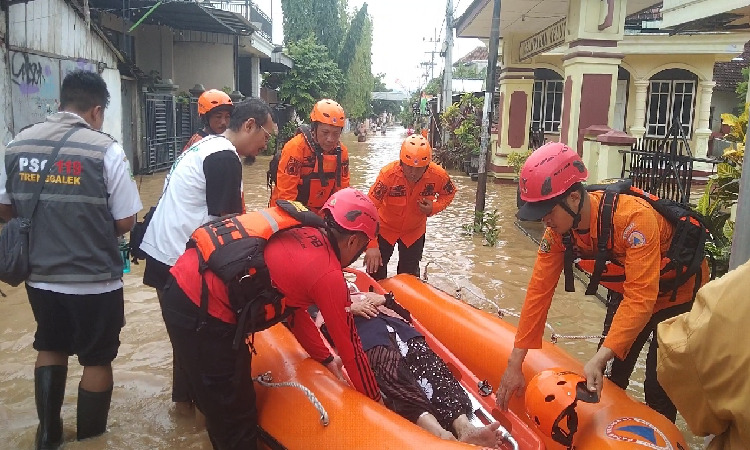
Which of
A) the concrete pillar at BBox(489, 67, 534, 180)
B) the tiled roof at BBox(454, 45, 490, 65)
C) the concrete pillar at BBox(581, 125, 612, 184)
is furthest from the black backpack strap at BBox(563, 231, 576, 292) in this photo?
the tiled roof at BBox(454, 45, 490, 65)

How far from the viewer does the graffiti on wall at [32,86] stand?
7.73m

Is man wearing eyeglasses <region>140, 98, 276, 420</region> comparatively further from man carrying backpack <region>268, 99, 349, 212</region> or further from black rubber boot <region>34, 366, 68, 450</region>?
man carrying backpack <region>268, 99, 349, 212</region>

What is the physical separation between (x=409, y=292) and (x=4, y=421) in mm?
2498

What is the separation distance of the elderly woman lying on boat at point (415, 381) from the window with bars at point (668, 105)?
45.8ft

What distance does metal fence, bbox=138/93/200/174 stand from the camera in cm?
1305

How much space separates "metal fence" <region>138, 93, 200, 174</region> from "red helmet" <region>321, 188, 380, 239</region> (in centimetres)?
1156

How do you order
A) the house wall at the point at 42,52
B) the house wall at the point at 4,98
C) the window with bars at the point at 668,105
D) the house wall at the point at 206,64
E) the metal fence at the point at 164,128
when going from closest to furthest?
the house wall at the point at 4,98 → the house wall at the point at 42,52 → the metal fence at the point at 164,128 → the window with bars at the point at 668,105 → the house wall at the point at 206,64

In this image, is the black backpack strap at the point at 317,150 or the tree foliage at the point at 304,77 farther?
the tree foliage at the point at 304,77

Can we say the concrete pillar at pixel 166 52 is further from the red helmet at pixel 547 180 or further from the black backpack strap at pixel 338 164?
the red helmet at pixel 547 180

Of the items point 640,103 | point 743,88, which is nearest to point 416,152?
point 640,103

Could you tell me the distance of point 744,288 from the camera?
4.08ft

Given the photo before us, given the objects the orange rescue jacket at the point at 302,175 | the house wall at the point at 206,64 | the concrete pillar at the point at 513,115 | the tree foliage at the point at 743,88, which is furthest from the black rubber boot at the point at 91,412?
the tree foliage at the point at 743,88

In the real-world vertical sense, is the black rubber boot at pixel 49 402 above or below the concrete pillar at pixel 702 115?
below

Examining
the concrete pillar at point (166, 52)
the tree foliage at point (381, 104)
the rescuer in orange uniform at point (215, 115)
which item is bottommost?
the rescuer in orange uniform at point (215, 115)
